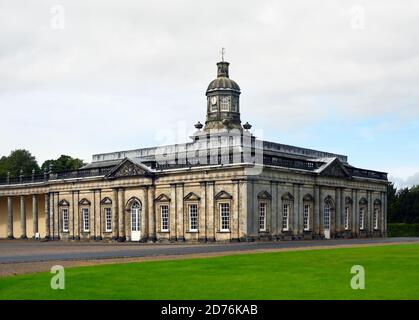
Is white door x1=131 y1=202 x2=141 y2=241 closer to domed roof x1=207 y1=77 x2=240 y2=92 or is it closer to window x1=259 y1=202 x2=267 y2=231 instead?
window x1=259 y1=202 x2=267 y2=231

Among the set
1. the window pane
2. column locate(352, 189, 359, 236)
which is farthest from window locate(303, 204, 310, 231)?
column locate(352, 189, 359, 236)

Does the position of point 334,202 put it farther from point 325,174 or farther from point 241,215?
point 241,215

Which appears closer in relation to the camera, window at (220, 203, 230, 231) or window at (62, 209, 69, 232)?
window at (220, 203, 230, 231)

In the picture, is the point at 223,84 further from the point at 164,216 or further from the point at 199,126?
the point at 164,216

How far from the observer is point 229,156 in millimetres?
50344

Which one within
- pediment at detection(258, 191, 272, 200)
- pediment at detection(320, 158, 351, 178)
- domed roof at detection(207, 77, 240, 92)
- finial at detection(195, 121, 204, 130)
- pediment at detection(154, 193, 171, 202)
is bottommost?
pediment at detection(154, 193, 171, 202)

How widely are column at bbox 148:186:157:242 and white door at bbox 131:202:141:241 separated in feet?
4.71

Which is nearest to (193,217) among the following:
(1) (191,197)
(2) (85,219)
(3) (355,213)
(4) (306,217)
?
(1) (191,197)

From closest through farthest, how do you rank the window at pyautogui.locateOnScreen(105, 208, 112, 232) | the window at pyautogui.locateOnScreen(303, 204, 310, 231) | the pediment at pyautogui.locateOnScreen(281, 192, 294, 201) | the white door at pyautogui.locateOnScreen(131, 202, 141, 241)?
the pediment at pyautogui.locateOnScreen(281, 192, 294, 201) < the window at pyautogui.locateOnScreen(303, 204, 310, 231) < the white door at pyautogui.locateOnScreen(131, 202, 141, 241) < the window at pyautogui.locateOnScreen(105, 208, 112, 232)

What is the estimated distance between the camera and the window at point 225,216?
49125 mm

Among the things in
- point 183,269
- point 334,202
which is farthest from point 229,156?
point 183,269

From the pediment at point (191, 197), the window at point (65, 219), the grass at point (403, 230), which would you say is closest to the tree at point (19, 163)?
the window at point (65, 219)

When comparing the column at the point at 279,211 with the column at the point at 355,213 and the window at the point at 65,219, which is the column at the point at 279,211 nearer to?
the column at the point at 355,213

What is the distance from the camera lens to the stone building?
49.2 m
